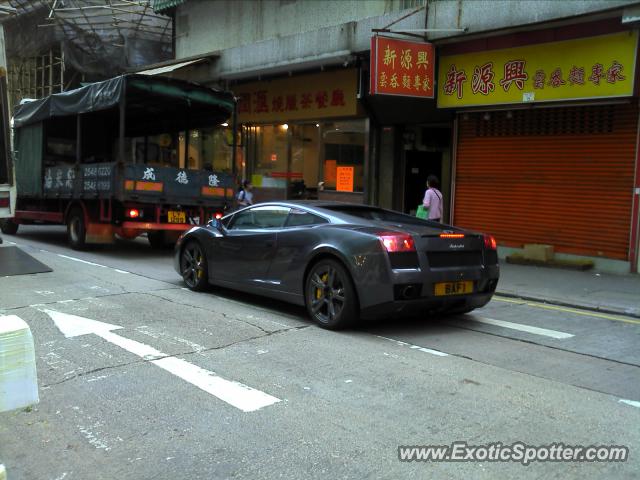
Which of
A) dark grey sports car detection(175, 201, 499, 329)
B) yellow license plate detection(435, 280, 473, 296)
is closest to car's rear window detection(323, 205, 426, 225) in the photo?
dark grey sports car detection(175, 201, 499, 329)

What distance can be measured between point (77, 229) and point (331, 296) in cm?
854

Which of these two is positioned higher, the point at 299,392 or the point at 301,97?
the point at 301,97

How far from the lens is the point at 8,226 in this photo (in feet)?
53.2

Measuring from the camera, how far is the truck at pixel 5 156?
7965mm

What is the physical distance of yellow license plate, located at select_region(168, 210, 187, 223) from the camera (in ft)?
40.4

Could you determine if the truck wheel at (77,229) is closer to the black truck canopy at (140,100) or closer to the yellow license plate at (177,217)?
the yellow license plate at (177,217)

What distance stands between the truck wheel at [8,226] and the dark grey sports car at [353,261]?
10.4 meters

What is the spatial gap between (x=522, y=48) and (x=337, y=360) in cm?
905

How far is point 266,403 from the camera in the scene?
4383 millimetres

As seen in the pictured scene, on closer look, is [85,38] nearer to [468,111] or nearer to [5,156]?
[468,111]

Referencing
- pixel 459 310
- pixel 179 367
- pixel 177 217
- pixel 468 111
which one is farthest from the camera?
pixel 468 111

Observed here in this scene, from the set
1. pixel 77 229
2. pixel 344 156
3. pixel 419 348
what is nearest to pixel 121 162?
pixel 77 229

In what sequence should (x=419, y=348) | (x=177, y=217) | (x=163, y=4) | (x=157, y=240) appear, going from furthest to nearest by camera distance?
1. (x=163, y=4)
2. (x=157, y=240)
3. (x=177, y=217)
4. (x=419, y=348)

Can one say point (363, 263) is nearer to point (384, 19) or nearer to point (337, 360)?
point (337, 360)
